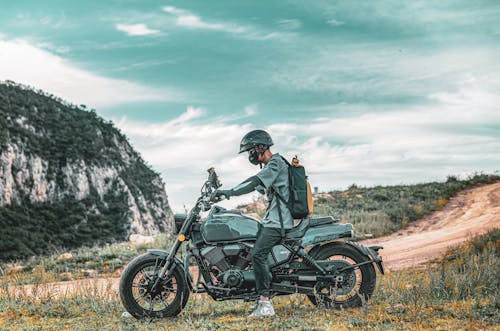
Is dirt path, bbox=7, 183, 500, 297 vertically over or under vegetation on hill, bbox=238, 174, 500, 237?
under

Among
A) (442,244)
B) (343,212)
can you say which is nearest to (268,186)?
(442,244)

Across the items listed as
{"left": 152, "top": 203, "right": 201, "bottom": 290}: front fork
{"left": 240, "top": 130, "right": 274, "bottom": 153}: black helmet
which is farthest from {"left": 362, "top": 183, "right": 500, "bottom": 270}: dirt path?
{"left": 152, "top": 203, "right": 201, "bottom": 290}: front fork

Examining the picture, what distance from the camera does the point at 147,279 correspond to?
26.6 feet

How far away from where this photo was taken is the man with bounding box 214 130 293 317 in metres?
7.68

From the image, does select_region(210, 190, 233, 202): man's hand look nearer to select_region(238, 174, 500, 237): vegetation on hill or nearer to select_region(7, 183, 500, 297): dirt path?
select_region(7, 183, 500, 297): dirt path

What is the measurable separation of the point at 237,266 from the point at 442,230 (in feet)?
46.0

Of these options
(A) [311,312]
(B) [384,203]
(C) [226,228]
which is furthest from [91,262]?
(B) [384,203]

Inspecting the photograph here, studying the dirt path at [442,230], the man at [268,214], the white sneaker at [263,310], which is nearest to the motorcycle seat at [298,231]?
the man at [268,214]

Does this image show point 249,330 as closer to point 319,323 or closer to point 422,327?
point 319,323

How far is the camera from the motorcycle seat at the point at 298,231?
25.8ft

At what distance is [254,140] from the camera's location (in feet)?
26.0

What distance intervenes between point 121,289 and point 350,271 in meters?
2.99

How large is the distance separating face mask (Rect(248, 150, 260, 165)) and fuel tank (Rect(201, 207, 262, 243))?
766 mm

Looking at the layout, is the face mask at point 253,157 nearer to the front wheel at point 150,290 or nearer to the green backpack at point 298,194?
the green backpack at point 298,194
